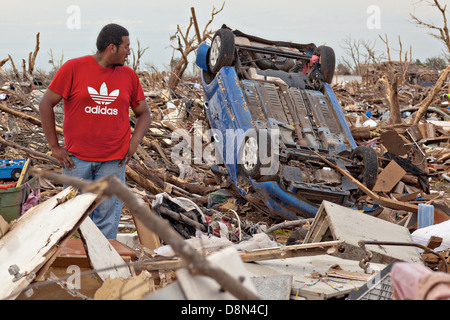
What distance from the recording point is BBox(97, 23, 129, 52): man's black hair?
3.82 m

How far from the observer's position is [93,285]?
282cm

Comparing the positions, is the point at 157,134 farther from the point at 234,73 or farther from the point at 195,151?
the point at 234,73

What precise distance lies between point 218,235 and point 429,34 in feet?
40.4

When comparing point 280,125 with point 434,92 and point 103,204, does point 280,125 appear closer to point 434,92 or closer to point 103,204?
point 103,204

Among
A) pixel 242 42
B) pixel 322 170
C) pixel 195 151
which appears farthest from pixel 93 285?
pixel 195 151

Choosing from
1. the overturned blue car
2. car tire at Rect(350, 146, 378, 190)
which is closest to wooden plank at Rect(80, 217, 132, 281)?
the overturned blue car

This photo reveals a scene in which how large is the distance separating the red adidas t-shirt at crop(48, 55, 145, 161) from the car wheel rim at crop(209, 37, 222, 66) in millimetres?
3081

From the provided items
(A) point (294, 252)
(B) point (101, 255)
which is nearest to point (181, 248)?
(B) point (101, 255)

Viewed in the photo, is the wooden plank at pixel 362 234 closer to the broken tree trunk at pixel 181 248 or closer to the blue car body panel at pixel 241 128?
the blue car body panel at pixel 241 128

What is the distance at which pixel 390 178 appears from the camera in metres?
6.95

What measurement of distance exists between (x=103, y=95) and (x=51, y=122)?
0.49 m

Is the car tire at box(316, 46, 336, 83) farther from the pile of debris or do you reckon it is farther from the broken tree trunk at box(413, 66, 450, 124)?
the broken tree trunk at box(413, 66, 450, 124)

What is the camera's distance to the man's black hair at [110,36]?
3.82 meters

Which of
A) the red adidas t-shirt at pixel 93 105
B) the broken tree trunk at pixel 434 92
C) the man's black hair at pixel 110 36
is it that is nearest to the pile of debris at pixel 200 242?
the red adidas t-shirt at pixel 93 105
